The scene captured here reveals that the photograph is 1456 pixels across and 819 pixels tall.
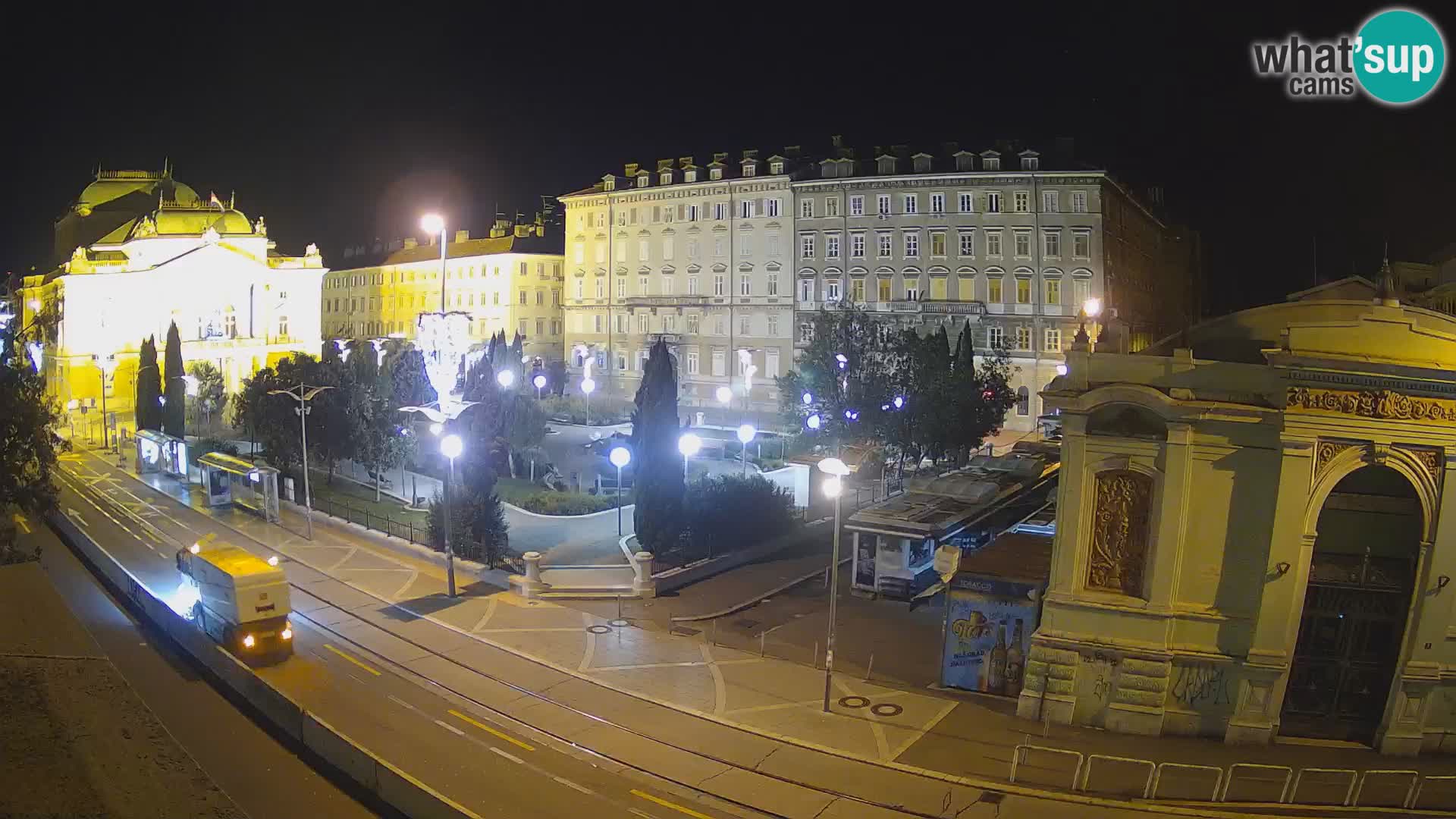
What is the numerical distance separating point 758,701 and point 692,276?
52.3 meters

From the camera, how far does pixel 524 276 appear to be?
83.4m

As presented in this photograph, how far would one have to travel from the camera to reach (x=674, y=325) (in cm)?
7031

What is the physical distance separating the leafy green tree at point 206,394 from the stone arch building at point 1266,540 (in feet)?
190

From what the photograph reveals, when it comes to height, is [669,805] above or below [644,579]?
below

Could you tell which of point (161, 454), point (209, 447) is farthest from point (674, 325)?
point (161, 454)

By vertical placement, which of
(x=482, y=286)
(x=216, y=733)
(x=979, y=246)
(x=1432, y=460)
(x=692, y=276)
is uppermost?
(x=979, y=246)

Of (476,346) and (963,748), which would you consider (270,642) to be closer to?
(963,748)

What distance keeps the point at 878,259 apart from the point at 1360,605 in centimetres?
4709

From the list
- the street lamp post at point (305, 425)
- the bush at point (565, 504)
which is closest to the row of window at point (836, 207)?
the bush at point (565, 504)

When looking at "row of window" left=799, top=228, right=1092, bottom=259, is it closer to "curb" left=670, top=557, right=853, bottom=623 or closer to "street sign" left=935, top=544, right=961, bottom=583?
"curb" left=670, top=557, right=853, bottom=623

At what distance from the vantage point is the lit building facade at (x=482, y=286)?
274ft

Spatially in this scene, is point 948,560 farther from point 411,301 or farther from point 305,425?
point 411,301

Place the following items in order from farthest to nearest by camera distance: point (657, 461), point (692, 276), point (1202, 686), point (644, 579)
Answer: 1. point (692, 276)
2. point (657, 461)
3. point (644, 579)
4. point (1202, 686)

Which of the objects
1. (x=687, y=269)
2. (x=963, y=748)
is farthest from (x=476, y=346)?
(x=963, y=748)
